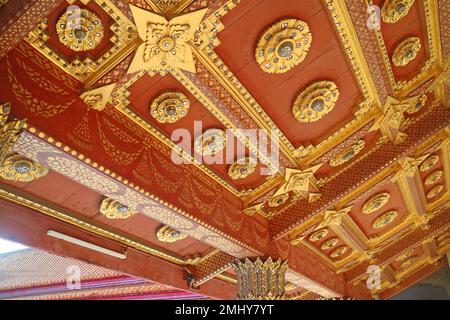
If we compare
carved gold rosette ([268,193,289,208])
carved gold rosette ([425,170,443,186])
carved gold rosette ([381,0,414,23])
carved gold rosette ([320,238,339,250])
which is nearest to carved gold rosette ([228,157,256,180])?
carved gold rosette ([268,193,289,208])

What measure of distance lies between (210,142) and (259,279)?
228 cm

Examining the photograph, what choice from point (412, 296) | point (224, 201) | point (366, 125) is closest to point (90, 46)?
point (224, 201)

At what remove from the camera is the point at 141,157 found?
3461 millimetres

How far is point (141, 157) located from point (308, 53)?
1885 mm

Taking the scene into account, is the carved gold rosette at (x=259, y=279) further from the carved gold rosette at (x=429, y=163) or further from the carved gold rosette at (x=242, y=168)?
the carved gold rosette at (x=429, y=163)

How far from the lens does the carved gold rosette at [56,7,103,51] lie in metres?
2.55

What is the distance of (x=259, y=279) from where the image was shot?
5090mm

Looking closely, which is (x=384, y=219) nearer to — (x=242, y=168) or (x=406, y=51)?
(x=242, y=168)

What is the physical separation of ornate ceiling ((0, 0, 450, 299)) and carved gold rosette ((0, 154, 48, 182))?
0.01 meters

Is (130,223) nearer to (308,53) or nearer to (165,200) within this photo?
(165,200)

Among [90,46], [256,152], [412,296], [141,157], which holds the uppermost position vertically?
[412,296]

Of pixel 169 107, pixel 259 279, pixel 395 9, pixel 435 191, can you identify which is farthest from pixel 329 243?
pixel 169 107

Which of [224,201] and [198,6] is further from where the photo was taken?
[224,201]

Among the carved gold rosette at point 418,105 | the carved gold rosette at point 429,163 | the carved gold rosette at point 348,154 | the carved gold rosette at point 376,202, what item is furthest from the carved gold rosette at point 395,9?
the carved gold rosette at point 376,202
